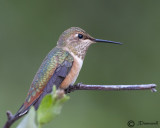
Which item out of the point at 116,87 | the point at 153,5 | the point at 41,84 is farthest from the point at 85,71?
the point at 116,87

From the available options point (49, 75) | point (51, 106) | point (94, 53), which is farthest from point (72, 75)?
point (94, 53)

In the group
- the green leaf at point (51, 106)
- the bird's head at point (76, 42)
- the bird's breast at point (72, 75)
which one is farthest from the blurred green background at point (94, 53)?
the green leaf at point (51, 106)

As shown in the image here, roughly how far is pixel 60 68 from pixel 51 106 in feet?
5.84

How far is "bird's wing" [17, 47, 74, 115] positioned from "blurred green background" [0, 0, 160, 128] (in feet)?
5.90

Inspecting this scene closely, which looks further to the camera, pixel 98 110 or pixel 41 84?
pixel 98 110

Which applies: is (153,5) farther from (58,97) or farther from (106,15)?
(58,97)

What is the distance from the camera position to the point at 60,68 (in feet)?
9.19

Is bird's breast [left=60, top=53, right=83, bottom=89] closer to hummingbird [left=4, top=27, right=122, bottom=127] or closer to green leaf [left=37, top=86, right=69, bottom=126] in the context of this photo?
hummingbird [left=4, top=27, right=122, bottom=127]

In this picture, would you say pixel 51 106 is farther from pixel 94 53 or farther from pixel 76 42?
pixel 94 53

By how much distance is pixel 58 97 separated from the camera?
1.02m

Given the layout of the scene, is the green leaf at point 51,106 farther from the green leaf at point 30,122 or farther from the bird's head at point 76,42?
the bird's head at point 76,42

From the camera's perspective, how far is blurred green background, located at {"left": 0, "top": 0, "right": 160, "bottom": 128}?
192 inches

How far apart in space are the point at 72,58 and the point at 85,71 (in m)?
2.72

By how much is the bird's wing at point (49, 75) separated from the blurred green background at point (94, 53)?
1797mm
